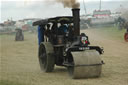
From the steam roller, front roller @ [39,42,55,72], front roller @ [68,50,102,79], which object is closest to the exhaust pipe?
the steam roller

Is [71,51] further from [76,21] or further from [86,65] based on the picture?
[76,21]

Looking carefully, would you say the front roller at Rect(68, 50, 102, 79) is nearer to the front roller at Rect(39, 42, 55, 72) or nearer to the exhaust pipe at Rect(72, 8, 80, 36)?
the exhaust pipe at Rect(72, 8, 80, 36)

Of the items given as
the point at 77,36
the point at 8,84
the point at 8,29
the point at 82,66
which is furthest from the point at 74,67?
the point at 8,29

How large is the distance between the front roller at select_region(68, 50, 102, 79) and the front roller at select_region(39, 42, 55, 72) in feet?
4.71

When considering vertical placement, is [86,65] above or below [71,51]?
below

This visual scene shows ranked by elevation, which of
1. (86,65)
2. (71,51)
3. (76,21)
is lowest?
(86,65)

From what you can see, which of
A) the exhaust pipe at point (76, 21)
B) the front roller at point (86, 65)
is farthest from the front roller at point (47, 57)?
the front roller at point (86, 65)

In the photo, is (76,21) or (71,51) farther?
(76,21)

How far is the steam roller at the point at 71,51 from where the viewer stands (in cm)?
802

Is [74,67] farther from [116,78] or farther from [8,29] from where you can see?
[8,29]

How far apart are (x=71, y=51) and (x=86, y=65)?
0.63 m

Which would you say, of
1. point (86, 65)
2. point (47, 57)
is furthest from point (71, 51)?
point (47, 57)

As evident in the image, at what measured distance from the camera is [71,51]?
8.29 metres

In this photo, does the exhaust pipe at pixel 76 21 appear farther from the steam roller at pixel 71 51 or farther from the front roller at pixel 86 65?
the front roller at pixel 86 65
